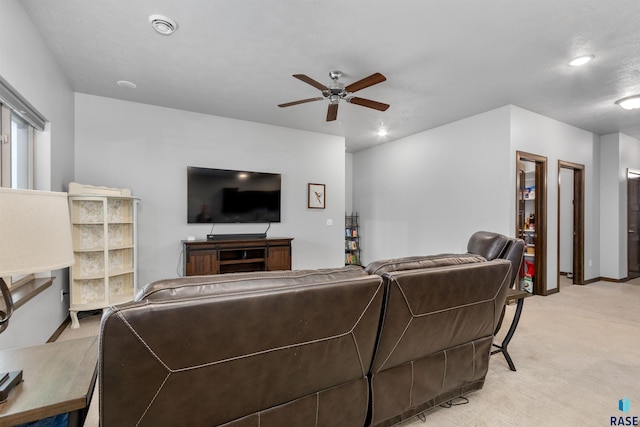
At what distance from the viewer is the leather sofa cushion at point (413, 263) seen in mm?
1455

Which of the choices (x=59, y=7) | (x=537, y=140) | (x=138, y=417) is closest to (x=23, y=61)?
(x=59, y=7)

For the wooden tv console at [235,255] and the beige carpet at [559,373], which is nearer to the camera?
the beige carpet at [559,373]

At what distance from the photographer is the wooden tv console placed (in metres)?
3.92

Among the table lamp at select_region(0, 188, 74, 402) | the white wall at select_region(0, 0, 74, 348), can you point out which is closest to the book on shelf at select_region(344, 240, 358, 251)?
the white wall at select_region(0, 0, 74, 348)

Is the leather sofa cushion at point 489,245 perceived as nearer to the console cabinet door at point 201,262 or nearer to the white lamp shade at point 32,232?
the white lamp shade at point 32,232

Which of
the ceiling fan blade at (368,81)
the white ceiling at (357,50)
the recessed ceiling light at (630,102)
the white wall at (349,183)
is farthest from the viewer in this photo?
the white wall at (349,183)

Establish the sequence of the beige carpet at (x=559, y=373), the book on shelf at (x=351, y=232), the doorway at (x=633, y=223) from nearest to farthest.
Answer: the beige carpet at (x=559, y=373) < the doorway at (x=633, y=223) < the book on shelf at (x=351, y=232)

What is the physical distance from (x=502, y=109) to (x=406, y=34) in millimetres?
2347

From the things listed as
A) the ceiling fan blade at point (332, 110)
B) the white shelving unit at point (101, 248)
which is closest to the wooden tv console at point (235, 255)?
the white shelving unit at point (101, 248)

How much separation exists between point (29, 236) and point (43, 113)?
2548 millimetres

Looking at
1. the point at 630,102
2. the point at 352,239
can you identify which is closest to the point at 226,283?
the point at 630,102

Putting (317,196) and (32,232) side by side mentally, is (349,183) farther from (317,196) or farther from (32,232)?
(32,232)

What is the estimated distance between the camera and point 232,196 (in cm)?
454

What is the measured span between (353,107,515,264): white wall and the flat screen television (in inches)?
94.7
